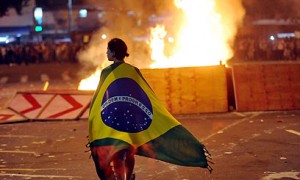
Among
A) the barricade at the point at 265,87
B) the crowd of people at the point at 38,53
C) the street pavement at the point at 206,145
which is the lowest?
the street pavement at the point at 206,145

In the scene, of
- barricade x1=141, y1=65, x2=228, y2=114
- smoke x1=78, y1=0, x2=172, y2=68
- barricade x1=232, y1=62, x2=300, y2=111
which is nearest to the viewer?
barricade x1=141, y1=65, x2=228, y2=114

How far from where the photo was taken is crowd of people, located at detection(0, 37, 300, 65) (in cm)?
3544

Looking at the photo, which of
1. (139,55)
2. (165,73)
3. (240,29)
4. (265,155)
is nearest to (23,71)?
(139,55)

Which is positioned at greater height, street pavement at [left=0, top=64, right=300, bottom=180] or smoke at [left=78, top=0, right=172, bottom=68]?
smoke at [left=78, top=0, right=172, bottom=68]

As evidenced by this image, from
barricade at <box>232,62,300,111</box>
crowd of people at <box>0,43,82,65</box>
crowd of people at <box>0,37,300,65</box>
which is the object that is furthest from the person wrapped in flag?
crowd of people at <box>0,43,82,65</box>

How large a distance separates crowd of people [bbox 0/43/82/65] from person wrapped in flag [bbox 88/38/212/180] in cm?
3653

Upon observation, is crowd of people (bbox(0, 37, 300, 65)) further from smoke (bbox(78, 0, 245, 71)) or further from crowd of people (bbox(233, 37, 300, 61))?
smoke (bbox(78, 0, 245, 71))

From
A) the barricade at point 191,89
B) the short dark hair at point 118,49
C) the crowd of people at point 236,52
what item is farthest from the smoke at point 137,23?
the short dark hair at point 118,49

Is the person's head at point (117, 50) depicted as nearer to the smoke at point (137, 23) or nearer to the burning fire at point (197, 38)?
the burning fire at point (197, 38)

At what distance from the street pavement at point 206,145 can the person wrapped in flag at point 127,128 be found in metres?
1.94

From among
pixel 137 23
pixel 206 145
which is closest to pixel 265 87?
pixel 206 145

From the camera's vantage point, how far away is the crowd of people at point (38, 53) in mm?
40688

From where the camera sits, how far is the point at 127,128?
4.85 metres

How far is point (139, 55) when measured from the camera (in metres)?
31.7
